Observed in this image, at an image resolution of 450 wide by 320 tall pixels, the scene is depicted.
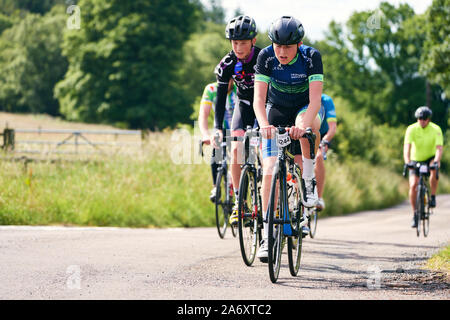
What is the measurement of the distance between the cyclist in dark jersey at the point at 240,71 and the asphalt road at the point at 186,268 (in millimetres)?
1294

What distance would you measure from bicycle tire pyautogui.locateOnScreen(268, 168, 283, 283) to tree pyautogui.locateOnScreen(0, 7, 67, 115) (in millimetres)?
56388

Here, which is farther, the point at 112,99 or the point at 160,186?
the point at 112,99

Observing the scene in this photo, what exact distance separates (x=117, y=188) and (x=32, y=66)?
4918 cm

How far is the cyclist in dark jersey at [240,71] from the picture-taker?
751cm

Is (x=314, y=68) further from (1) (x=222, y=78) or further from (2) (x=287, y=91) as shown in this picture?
(1) (x=222, y=78)

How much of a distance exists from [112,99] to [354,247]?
42574 millimetres

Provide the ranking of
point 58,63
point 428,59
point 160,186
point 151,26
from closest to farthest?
point 160,186
point 428,59
point 151,26
point 58,63

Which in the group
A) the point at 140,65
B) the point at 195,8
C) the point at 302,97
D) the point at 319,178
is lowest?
the point at 319,178

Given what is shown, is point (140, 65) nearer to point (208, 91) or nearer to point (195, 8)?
point (195, 8)

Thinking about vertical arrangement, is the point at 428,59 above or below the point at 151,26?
below

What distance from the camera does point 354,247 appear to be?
31.6 ft

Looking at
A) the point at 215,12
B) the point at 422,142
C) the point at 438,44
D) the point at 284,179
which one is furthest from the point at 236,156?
the point at 215,12
